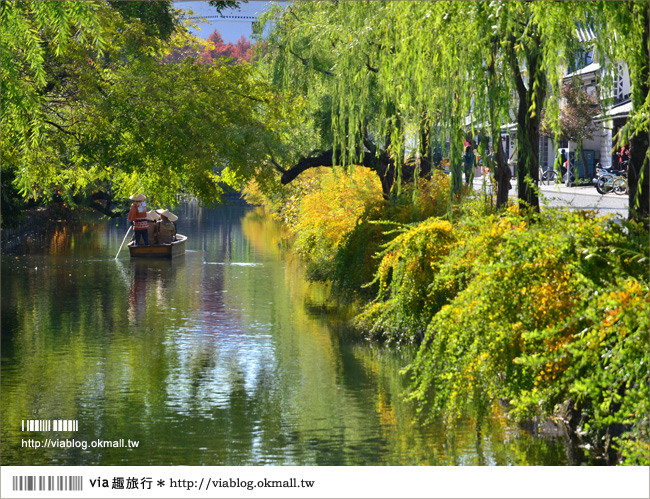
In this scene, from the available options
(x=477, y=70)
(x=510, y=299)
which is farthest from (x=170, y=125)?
(x=510, y=299)

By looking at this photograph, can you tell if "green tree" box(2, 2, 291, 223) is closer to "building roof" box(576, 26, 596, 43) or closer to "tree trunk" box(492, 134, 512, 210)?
"tree trunk" box(492, 134, 512, 210)

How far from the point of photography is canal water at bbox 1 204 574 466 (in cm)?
997

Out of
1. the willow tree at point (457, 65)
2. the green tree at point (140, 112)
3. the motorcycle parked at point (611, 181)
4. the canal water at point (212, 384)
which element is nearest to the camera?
the willow tree at point (457, 65)

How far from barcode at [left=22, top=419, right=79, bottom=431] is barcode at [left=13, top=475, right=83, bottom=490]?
3868 mm

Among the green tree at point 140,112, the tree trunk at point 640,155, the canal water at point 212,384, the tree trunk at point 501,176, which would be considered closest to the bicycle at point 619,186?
the canal water at point 212,384

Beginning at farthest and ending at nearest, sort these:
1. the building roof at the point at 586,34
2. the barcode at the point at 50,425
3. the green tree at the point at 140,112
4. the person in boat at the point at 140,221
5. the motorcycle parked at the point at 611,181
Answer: the person in boat at the point at 140,221
the motorcycle parked at the point at 611,181
the green tree at the point at 140,112
the barcode at the point at 50,425
the building roof at the point at 586,34

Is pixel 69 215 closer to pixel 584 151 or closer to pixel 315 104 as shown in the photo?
pixel 584 151

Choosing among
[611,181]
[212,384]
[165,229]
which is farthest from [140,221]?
[212,384]

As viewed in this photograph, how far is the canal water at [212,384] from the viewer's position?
997 cm

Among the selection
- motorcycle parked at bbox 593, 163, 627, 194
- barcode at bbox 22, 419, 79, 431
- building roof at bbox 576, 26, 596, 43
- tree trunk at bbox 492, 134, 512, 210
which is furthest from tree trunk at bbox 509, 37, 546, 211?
motorcycle parked at bbox 593, 163, 627, 194

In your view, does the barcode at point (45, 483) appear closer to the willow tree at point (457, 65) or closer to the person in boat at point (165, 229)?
the willow tree at point (457, 65)

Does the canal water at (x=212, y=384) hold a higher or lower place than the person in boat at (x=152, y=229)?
lower

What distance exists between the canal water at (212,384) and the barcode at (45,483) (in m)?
2.34

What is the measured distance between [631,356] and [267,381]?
744 cm
